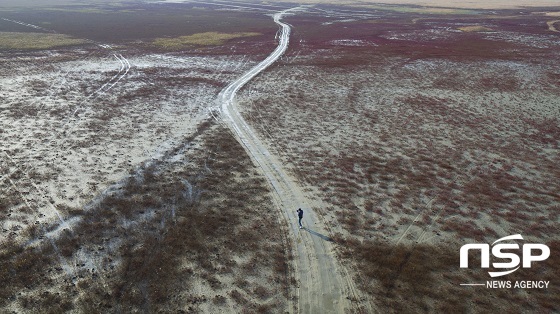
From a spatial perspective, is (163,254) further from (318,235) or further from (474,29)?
(474,29)

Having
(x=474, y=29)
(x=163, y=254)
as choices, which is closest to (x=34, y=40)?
(x=163, y=254)

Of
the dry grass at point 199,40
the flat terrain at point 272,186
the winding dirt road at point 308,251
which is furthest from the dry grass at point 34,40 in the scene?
the winding dirt road at point 308,251

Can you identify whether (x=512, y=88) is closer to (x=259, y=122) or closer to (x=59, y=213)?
(x=259, y=122)

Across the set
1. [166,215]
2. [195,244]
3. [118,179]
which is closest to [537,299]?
[195,244]

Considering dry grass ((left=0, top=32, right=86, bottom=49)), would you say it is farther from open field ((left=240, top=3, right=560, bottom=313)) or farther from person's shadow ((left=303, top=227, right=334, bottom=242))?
person's shadow ((left=303, top=227, right=334, bottom=242))

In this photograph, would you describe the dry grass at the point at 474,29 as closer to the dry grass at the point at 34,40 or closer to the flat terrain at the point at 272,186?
the flat terrain at the point at 272,186
